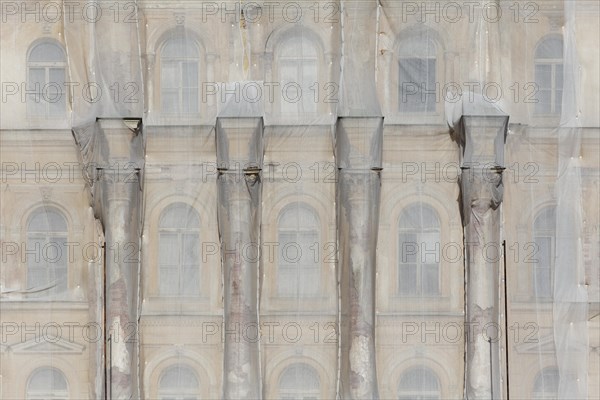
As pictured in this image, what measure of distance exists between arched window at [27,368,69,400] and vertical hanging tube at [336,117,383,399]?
10.5 feet

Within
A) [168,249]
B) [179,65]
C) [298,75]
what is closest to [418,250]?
[298,75]

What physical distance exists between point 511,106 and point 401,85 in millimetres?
1287

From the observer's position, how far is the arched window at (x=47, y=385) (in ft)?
39.2

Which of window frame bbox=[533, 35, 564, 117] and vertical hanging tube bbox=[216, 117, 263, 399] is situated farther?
window frame bbox=[533, 35, 564, 117]

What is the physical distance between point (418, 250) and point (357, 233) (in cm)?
85

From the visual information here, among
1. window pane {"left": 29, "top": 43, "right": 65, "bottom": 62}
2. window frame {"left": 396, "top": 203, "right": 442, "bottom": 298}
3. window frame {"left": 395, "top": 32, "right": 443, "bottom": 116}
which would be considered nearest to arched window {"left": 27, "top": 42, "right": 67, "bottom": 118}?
window pane {"left": 29, "top": 43, "right": 65, "bottom": 62}

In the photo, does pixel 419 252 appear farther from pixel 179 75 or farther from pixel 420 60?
pixel 179 75

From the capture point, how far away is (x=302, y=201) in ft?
39.7

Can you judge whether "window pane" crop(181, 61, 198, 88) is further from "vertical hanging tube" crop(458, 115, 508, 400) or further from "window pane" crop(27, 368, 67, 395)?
"window pane" crop(27, 368, 67, 395)

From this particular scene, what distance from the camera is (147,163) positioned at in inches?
475

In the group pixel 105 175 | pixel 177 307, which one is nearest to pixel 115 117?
pixel 105 175

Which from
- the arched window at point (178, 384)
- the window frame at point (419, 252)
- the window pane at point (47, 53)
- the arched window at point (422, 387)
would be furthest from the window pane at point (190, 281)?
the window pane at point (47, 53)

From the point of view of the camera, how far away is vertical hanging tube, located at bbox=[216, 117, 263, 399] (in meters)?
11.6

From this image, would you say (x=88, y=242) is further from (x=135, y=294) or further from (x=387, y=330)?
(x=387, y=330)
